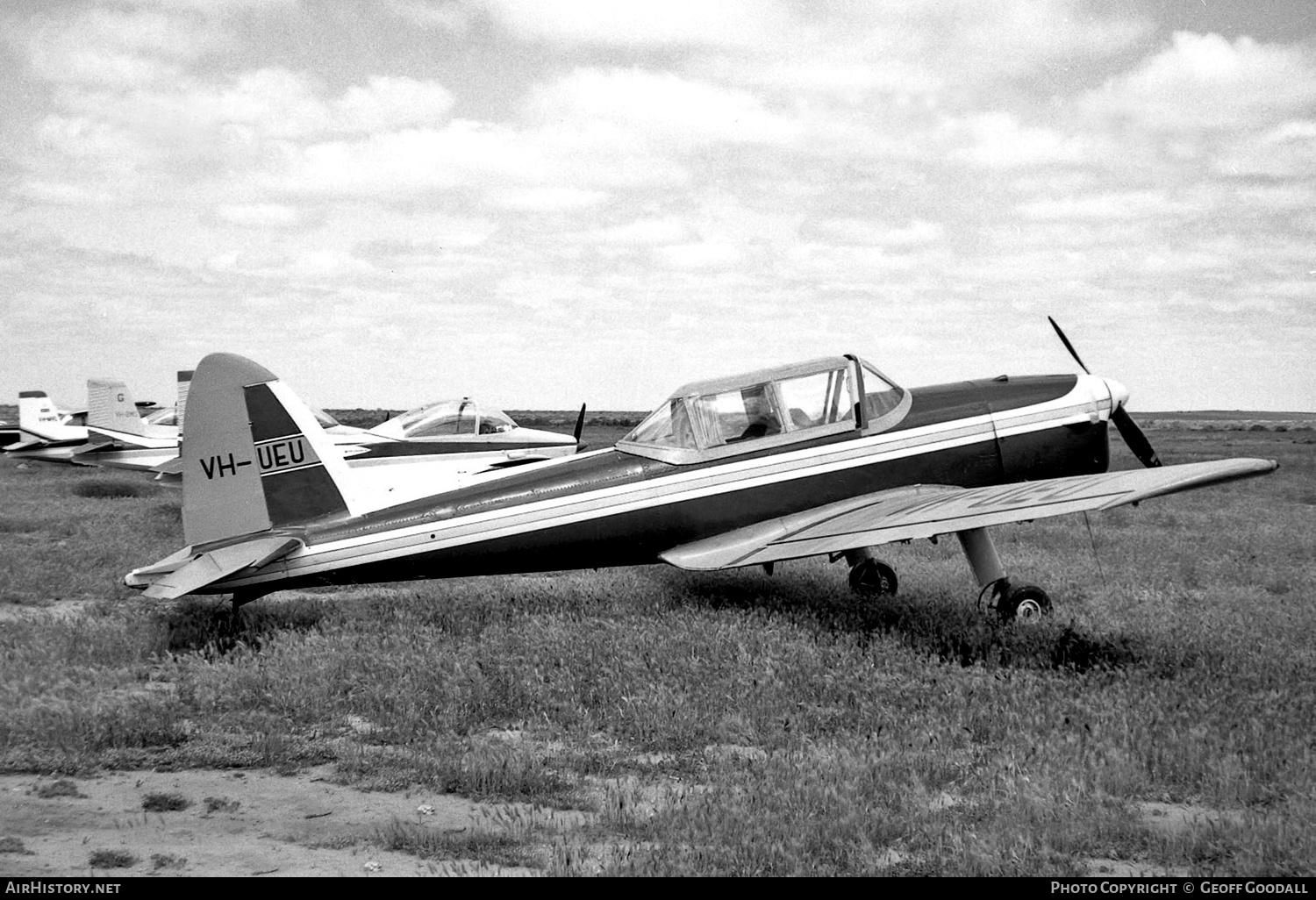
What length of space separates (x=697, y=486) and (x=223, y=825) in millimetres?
4920

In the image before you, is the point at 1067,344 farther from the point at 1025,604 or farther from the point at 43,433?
the point at 43,433

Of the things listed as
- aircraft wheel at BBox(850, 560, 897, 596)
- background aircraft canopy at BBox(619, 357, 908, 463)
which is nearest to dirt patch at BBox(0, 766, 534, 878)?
background aircraft canopy at BBox(619, 357, 908, 463)

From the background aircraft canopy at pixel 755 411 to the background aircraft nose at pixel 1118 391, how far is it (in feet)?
7.53

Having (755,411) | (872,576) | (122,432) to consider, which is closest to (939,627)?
(872,576)

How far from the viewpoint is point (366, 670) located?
6.92 meters

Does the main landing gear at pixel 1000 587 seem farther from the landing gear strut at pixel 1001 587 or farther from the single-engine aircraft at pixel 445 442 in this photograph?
the single-engine aircraft at pixel 445 442

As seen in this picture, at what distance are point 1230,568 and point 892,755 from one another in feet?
27.1

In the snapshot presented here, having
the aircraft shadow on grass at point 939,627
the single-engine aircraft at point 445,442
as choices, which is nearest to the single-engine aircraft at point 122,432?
the single-engine aircraft at point 445,442

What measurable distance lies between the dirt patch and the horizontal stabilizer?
6.97 feet

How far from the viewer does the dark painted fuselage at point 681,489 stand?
26.6 ft

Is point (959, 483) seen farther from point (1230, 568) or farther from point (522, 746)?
point (522, 746)

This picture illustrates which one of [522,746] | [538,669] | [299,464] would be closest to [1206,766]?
[522,746]

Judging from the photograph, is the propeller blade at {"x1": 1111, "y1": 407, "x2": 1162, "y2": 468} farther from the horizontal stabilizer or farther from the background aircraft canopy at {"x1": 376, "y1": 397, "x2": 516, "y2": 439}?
the background aircraft canopy at {"x1": 376, "y1": 397, "x2": 516, "y2": 439}

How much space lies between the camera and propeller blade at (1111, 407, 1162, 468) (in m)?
9.73
